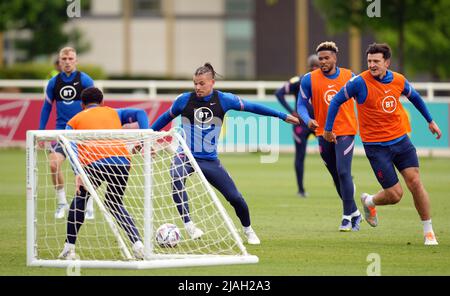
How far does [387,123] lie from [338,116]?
1.27m

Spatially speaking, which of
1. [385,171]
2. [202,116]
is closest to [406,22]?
[385,171]

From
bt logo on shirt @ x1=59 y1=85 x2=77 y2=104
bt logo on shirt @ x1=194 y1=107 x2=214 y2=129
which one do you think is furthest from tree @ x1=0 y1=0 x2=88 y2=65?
bt logo on shirt @ x1=194 y1=107 x2=214 y2=129

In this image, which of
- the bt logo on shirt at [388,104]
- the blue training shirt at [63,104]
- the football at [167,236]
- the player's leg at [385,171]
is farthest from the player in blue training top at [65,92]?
the bt logo on shirt at [388,104]

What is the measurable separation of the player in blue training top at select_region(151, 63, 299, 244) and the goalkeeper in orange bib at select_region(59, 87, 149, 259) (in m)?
1.00

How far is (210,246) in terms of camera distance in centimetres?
1173

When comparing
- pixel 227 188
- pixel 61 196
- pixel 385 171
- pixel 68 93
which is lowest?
pixel 61 196

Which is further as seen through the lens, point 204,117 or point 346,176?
point 346,176

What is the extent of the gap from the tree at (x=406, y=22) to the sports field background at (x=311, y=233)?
12331mm

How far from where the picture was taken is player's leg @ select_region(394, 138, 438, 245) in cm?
1195

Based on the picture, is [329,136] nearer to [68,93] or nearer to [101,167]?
[101,167]

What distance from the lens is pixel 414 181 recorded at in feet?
39.1

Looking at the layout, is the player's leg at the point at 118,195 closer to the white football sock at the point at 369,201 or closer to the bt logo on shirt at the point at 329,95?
the white football sock at the point at 369,201

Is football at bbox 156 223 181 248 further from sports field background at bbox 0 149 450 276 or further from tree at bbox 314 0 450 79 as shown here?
tree at bbox 314 0 450 79
